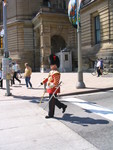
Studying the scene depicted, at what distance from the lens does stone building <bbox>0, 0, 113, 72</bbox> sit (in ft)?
79.0

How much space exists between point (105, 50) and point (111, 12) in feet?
13.2

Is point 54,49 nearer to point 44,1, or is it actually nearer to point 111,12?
point 44,1

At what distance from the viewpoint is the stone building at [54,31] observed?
2409 centimetres

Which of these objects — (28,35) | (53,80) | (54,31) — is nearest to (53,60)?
(53,80)

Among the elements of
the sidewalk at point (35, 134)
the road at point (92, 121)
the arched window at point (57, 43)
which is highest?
the arched window at point (57, 43)

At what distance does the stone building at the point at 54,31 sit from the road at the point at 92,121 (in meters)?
15.4

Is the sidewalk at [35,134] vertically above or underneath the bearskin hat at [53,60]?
underneath

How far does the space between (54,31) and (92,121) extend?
29634 mm

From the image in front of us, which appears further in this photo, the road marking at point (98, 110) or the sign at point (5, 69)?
the sign at point (5, 69)

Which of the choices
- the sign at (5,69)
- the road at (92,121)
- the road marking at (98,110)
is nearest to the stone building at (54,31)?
the sign at (5,69)

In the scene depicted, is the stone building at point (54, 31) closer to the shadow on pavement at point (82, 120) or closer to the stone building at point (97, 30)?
the stone building at point (97, 30)

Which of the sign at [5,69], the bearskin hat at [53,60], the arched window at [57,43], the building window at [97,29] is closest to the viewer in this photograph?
the bearskin hat at [53,60]

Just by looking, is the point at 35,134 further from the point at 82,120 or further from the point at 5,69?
the point at 5,69

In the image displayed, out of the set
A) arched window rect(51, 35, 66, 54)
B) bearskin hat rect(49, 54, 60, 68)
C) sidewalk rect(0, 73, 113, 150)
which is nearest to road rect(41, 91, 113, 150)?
sidewalk rect(0, 73, 113, 150)
